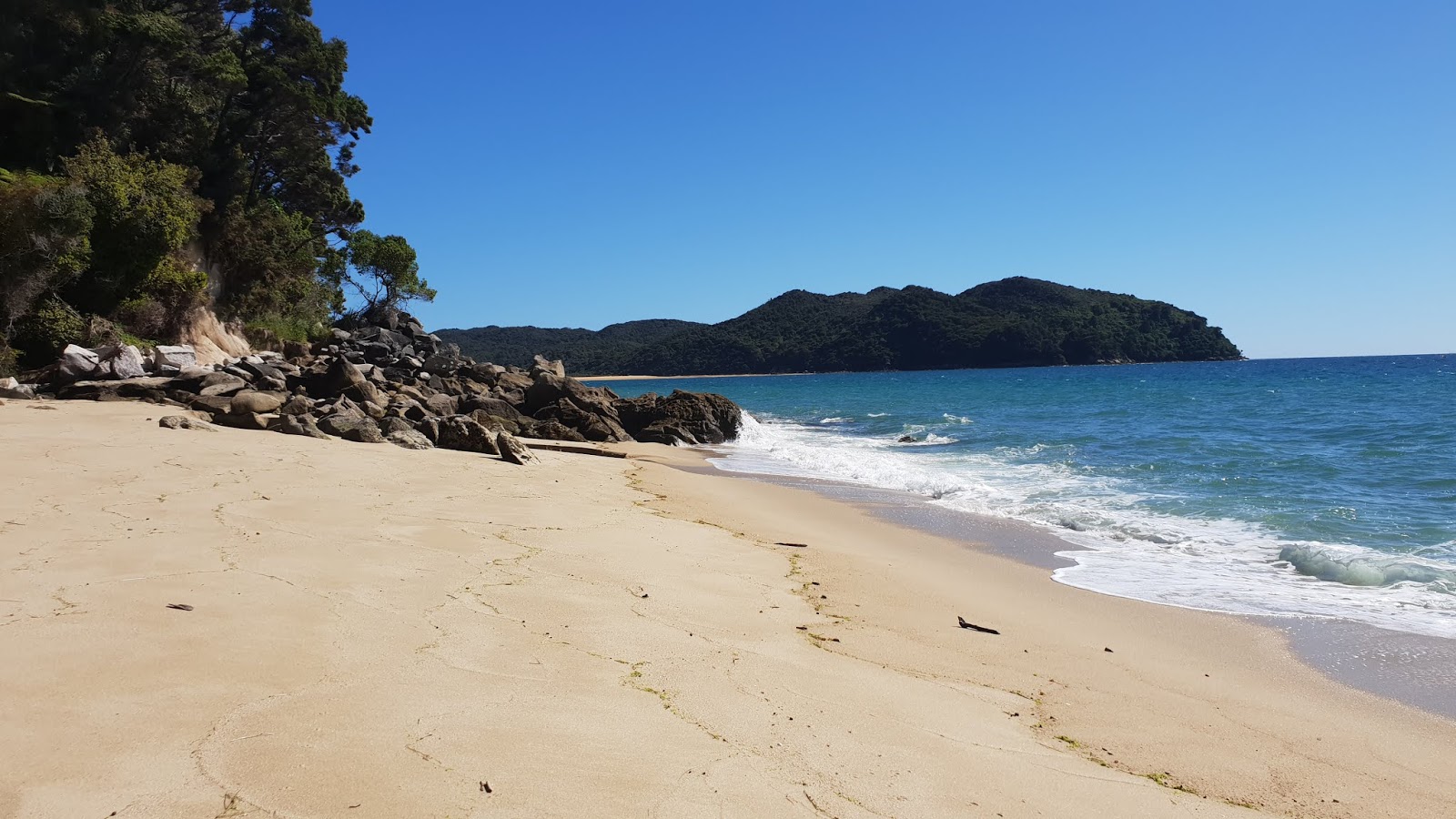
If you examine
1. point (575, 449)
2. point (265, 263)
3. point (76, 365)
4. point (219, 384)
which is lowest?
point (575, 449)

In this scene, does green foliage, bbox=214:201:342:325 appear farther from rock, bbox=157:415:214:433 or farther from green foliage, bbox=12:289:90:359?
rock, bbox=157:415:214:433

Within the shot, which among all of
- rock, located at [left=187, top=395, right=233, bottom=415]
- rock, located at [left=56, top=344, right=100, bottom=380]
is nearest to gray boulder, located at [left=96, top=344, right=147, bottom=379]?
rock, located at [left=56, top=344, right=100, bottom=380]

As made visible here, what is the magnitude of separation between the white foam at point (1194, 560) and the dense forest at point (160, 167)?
17.0 meters

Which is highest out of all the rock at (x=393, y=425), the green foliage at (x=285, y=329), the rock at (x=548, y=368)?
the green foliage at (x=285, y=329)

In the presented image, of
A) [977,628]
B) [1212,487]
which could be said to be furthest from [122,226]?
[1212,487]

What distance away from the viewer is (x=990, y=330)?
12244 cm

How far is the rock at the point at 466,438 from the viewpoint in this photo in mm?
14305

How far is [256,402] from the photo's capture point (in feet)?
46.7

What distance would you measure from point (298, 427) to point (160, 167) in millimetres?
14576

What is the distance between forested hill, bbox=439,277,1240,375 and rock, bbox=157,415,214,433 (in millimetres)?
102939

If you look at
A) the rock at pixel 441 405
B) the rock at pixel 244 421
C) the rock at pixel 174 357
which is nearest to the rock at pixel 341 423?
the rock at pixel 244 421

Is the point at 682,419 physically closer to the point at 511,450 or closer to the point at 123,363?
the point at 511,450

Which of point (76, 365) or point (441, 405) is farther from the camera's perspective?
point (441, 405)

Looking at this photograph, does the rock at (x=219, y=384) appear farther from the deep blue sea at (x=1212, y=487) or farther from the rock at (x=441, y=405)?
the deep blue sea at (x=1212, y=487)
